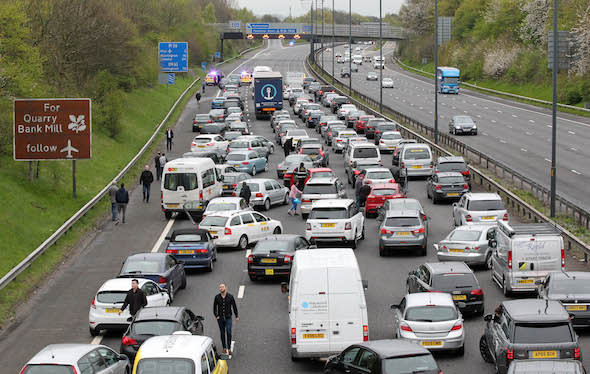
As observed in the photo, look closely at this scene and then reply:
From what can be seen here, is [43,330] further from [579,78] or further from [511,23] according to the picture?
[511,23]

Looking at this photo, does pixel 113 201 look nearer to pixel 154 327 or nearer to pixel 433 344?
pixel 154 327

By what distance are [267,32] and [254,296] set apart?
13312 centimetres

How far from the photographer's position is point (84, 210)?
37.0 metres

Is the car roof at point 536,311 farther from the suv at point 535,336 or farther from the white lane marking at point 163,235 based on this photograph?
the white lane marking at point 163,235

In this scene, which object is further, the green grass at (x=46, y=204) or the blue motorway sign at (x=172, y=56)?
the blue motorway sign at (x=172, y=56)

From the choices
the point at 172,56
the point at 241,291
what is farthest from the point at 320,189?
the point at 172,56

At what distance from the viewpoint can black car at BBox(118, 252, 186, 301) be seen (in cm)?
2447

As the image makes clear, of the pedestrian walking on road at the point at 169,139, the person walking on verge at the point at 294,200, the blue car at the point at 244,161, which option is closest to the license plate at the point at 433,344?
the person walking on verge at the point at 294,200

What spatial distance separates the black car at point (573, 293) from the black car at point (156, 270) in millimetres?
9879

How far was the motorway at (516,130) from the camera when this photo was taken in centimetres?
4601

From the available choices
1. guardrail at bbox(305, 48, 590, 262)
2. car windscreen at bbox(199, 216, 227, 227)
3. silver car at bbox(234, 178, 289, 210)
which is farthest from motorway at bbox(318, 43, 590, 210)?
car windscreen at bbox(199, 216, 227, 227)

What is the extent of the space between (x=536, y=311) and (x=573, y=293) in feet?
11.5

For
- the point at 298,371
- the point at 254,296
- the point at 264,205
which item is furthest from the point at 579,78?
the point at 298,371

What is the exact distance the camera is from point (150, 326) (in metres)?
18.7
